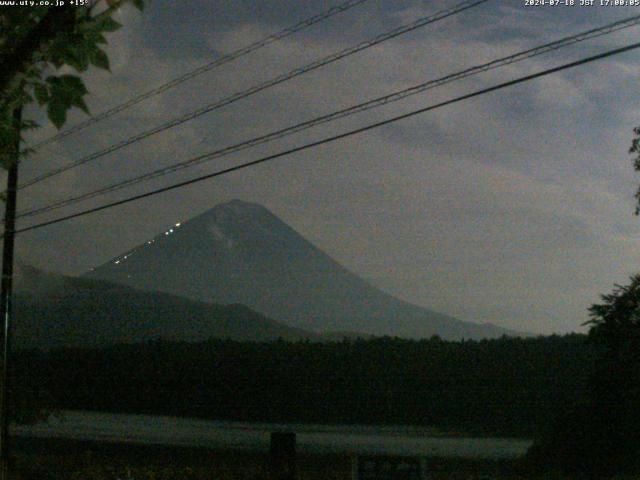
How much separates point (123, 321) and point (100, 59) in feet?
591

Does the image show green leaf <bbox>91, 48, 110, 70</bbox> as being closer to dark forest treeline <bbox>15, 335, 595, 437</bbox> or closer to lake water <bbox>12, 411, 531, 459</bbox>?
lake water <bbox>12, 411, 531, 459</bbox>

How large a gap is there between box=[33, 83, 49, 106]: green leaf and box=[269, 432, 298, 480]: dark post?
18.4ft

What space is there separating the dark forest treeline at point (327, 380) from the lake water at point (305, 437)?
10.8 feet

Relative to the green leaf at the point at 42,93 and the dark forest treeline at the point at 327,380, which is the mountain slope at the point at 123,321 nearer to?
the dark forest treeline at the point at 327,380

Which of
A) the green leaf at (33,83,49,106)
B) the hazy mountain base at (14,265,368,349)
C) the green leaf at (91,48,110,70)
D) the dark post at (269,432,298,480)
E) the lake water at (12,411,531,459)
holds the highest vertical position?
the hazy mountain base at (14,265,368,349)

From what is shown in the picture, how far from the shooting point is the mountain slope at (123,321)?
160050mm

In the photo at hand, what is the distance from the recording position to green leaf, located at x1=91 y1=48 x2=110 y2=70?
423cm

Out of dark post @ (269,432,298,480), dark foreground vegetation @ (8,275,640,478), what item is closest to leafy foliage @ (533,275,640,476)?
dark post @ (269,432,298,480)

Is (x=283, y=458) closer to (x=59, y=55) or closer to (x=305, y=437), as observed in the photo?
(x=59, y=55)

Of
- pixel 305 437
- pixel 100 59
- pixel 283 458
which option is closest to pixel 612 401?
pixel 283 458

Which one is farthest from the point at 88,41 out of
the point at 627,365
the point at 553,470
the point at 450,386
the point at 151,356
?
the point at 151,356

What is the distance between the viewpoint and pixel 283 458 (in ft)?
29.4

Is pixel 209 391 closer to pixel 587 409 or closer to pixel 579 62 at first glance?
pixel 587 409

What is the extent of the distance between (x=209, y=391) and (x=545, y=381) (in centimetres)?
2708
